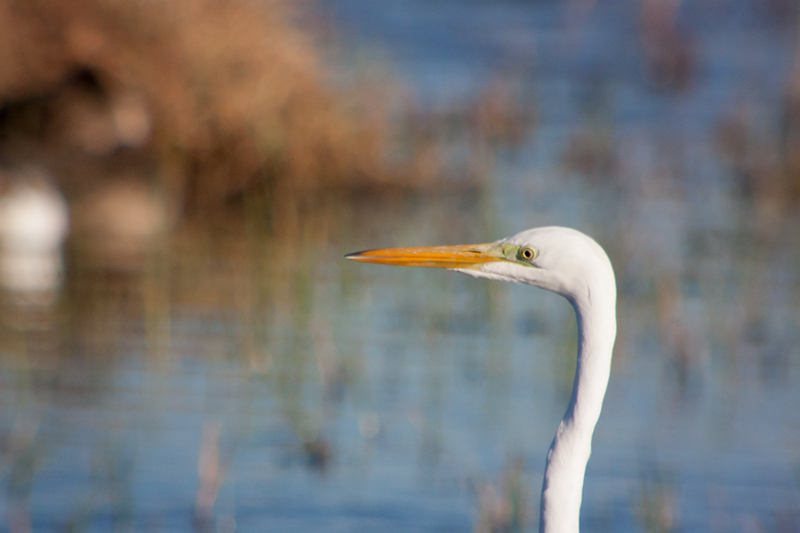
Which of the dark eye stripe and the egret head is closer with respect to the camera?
the egret head

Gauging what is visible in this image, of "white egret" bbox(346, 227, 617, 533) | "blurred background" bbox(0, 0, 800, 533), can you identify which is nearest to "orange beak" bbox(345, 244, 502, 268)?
"white egret" bbox(346, 227, 617, 533)

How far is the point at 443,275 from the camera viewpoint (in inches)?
328

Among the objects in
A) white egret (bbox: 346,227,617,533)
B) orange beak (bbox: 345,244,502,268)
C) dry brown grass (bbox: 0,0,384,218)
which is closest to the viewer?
white egret (bbox: 346,227,617,533)

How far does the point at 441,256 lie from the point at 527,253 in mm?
334

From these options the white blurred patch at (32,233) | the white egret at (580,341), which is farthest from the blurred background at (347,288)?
the white egret at (580,341)

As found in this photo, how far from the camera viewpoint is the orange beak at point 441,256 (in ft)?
11.3

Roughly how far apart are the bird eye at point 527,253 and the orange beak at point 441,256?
0.09 meters

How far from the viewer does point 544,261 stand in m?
3.22

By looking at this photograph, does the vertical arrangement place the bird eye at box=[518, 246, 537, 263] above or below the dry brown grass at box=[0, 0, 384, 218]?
below

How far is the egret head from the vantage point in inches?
124

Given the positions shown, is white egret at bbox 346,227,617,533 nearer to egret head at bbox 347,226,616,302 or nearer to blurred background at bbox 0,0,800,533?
egret head at bbox 347,226,616,302

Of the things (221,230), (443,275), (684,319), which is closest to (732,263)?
(684,319)

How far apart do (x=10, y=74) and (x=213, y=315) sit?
4.95 meters

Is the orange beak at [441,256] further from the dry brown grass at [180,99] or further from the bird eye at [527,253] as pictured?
the dry brown grass at [180,99]
